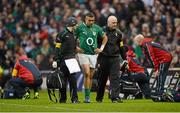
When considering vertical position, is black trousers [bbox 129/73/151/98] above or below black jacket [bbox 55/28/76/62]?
below

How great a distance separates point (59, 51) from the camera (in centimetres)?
2388

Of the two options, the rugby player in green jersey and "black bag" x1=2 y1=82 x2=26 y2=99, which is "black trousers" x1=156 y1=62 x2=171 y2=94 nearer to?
the rugby player in green jersey

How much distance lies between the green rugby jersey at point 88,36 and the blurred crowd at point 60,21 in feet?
25.3

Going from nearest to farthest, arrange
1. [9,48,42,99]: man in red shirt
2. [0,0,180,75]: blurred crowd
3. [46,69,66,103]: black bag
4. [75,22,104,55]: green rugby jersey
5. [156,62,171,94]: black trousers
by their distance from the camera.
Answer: [46,69,66,103]: black bag < [75,22,104,55]: green rugby jersey < [156,62,171,94]: black trousers < [9,48,42,99]: man in red shirt < [0,0,180,75]: blurred crowd

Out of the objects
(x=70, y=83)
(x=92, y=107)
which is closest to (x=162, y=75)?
(x=70, y=83)

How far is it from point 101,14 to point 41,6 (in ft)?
16.6

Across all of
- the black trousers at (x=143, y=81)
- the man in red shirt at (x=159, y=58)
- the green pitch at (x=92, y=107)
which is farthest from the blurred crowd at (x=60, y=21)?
the green pitch at (x=92, y=107)

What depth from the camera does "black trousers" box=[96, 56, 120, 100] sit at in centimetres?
2381

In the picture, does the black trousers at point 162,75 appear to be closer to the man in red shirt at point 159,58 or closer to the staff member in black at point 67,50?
the man in red shirt at point 159,58

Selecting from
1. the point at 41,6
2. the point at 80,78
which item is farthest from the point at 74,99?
the point at 41,6

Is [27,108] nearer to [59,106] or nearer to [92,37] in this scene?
[59,106]

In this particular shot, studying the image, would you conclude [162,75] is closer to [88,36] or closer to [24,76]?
[88,36]

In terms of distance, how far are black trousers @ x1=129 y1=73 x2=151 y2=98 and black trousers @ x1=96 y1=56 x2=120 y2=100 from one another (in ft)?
8.64

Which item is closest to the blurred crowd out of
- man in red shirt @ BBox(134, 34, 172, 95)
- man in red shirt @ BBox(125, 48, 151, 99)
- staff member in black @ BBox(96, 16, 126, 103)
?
man in red shirt @ BBox(125, 48, 151, 99)
